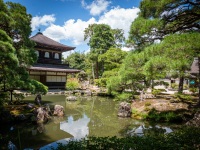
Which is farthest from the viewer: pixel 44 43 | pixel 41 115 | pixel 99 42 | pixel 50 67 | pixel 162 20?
pixel 99 42

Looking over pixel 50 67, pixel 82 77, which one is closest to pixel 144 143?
pixel 50 67

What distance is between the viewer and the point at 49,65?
26469mm

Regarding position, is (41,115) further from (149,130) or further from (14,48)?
(149,130)

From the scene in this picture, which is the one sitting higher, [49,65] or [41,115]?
[49,65]

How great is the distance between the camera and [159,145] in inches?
173

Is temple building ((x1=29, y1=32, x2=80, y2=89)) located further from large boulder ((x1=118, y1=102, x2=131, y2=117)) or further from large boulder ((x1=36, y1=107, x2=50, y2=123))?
large boulder ((x1=118, y1=102, x2=131, y2=117))

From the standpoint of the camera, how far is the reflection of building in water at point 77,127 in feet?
29.5

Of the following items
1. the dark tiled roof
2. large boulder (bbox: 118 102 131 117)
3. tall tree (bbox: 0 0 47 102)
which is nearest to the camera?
tall tree (bbox: 0 0 47 102)

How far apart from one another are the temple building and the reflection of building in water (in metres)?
13.9

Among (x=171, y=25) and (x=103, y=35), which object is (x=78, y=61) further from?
(x=171, y=25)

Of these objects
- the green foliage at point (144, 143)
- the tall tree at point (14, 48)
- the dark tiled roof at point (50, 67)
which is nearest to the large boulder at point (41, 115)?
the tall tree at point (14, 48)

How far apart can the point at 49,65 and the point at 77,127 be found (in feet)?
58.7

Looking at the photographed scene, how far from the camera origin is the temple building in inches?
984

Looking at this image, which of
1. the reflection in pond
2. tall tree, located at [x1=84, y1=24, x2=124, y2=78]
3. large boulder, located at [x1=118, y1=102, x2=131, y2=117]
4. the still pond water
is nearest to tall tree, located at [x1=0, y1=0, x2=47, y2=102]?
the still pond water
